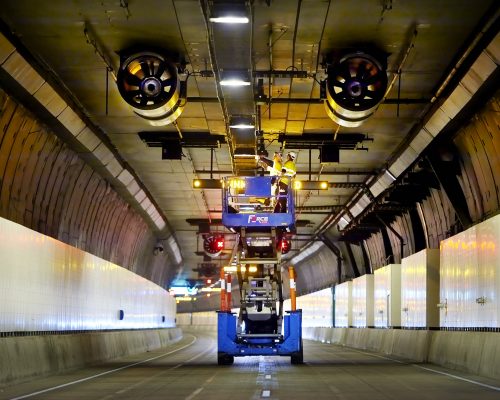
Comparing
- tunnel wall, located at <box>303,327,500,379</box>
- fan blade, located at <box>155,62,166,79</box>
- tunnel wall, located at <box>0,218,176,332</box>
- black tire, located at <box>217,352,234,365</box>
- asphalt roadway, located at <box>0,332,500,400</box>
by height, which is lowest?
asphalt roadway, located at <box>0,332,500,400</box>

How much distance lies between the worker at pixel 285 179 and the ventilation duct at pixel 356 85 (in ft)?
32.2

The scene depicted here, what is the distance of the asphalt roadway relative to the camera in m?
18.6

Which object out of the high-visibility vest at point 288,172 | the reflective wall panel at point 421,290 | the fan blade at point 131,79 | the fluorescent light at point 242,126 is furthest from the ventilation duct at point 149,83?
the reflective wall panel at point 421,290

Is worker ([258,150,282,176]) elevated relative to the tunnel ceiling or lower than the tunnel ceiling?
lower

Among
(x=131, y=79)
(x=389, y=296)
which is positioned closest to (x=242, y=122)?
(x=131, y=79)

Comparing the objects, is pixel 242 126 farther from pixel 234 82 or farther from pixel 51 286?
pixel 51 286

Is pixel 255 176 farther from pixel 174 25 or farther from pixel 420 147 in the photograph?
pixel 174 25

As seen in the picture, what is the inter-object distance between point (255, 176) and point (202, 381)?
929 cm

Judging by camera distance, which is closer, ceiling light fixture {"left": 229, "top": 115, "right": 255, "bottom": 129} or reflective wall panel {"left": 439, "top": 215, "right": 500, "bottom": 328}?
reflective wall panel {"left": 439, "top": 215, "right": 500, "bottom": 328}

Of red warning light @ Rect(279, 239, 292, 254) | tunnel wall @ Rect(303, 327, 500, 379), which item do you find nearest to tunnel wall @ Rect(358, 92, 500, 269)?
tunnel wall @ Rect(303, 327, 500, 379)

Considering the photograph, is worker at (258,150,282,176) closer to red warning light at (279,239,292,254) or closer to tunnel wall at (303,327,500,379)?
red warning light at (279,239,292,254)

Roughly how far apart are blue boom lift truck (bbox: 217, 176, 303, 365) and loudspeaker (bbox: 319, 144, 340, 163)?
161cm

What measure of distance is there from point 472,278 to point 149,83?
37.3 ft

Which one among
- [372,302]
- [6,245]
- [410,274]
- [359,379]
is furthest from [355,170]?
[6,245]
